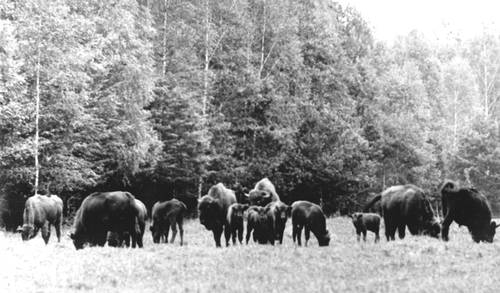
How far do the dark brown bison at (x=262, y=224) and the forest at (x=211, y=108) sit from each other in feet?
35.5

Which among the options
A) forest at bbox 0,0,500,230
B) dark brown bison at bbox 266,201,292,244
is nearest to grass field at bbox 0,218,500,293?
dark brown bison at bbox 266,201,292,244

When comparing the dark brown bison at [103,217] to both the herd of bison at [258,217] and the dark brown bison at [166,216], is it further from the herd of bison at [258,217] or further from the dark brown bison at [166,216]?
the dark brown bison at [166,216]

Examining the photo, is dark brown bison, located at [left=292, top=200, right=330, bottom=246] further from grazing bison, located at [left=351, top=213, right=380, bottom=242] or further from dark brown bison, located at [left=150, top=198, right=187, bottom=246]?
dark brown bison, located at [left=150, top=198, right=187, bottom=246]

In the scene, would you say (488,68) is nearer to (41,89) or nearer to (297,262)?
(41,89)

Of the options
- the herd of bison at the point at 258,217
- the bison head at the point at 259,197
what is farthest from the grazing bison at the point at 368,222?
the bison head at the point at 259,197

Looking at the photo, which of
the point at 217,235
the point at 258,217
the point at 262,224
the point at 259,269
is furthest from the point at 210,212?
the point at 259,269

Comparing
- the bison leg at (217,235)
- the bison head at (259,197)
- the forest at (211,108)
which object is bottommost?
the bison leg at (217,235)

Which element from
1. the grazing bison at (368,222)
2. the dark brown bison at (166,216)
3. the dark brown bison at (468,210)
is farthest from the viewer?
the grazing bison at (368,222)

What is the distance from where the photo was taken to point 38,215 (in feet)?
72.2

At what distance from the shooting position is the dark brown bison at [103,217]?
58.7 ft

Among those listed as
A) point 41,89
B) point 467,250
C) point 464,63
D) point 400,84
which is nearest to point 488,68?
point 464,63

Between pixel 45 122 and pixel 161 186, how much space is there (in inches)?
447

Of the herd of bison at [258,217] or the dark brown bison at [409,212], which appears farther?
the dark brown bison at [409,212]

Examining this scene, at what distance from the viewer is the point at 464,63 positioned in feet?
226
